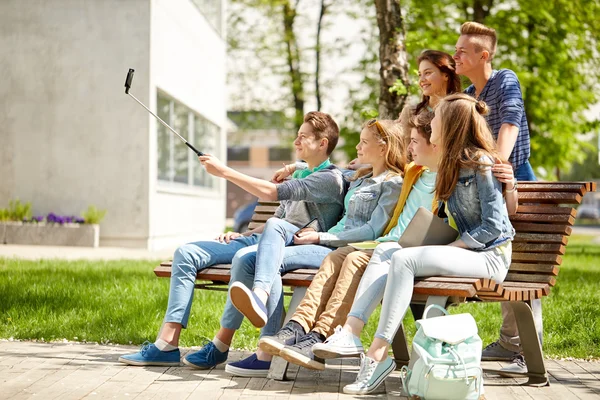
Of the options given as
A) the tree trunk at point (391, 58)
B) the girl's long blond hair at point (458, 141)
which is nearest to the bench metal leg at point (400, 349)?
the girl's long blond hair at point (458, 141)

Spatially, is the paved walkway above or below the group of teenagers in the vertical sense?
below

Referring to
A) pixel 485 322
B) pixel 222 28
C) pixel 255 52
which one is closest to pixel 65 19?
pixel 222 28

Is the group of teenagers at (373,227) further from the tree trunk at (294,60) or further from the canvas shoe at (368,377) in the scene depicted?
the tree trunk at (294,60)

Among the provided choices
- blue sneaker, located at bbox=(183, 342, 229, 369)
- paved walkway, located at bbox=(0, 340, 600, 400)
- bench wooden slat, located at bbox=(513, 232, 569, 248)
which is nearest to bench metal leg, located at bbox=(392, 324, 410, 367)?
paved walkway, located at bbox=(0, 340, 600, 400)

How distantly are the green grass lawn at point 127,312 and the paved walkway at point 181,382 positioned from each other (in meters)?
0.73

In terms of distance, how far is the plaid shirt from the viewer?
17.0 ft

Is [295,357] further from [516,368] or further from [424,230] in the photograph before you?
[516,368]

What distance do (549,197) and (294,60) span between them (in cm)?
2822

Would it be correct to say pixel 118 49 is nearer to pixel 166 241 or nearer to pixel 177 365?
pixel 166 241

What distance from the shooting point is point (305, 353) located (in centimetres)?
450

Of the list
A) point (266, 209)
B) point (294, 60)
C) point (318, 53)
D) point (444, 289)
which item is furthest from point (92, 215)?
point (294, 60)

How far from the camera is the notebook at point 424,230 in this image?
4.67 metres

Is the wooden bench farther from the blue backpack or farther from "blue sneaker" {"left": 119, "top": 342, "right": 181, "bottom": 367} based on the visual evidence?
"blue sneaker" {"left": 119, "top": 342, "right": 181, "bottom": 367}

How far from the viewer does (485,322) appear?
23.9 ft
